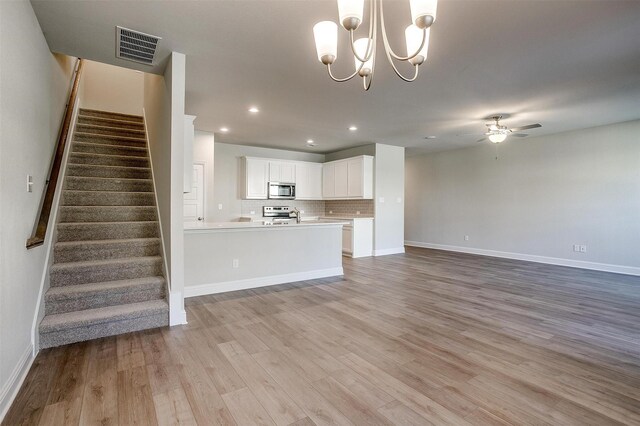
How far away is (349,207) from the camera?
831 cm

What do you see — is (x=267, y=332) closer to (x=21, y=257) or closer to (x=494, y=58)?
(x=21, y=257)

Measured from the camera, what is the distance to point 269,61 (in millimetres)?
3258

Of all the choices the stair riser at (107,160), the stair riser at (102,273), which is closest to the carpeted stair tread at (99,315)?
the stair riser at (102,273)

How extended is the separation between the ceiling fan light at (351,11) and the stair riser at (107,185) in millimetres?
3774

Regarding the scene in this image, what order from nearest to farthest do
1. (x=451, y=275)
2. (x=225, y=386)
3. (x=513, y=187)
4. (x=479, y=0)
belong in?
(x=225, y=386) < (x=479, y=0) < (x=451, y=275) < (x=513, y=187)

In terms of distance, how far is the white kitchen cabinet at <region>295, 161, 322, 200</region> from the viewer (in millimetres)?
8175

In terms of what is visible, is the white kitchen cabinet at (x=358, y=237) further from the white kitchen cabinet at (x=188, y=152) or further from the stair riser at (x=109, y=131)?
the stair riser at (x=109, y=131)

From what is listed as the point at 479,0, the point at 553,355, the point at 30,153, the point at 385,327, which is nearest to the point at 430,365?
the point at 385,327

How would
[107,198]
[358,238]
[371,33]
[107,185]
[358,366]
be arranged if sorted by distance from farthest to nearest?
[358,238] → [107,185] → [107,198] → [358,366] → [371,33]

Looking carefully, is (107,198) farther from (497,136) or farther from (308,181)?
(497,136)

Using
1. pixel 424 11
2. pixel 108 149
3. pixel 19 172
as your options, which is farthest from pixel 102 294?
pixel 424 11

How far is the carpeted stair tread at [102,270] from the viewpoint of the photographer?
306 cm

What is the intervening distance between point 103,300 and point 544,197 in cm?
790

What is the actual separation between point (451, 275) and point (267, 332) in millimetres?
3777
